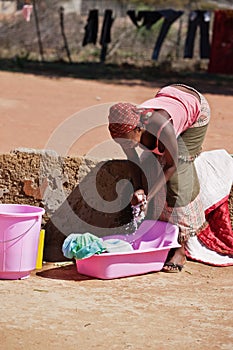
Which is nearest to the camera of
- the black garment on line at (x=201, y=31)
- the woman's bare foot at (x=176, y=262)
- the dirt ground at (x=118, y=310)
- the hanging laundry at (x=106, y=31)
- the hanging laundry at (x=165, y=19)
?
the dirt ground at (x=118, y=310)

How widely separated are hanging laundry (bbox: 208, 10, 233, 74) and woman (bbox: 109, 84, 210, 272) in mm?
13199

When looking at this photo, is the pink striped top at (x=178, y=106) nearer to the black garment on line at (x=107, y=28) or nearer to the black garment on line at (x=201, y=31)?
the black garment on line at (x=201, y=31)

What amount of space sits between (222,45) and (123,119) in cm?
1385

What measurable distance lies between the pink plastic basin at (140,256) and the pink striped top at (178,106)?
718 mm

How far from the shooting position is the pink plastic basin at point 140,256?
4969 millimetres

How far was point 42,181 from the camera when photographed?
18.1ft

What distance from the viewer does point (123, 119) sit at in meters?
4.94

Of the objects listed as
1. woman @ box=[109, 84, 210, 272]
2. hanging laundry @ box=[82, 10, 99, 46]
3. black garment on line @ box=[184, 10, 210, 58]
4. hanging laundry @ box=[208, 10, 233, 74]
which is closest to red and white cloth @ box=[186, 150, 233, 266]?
woman @ box=[109, 84, 210, 272]

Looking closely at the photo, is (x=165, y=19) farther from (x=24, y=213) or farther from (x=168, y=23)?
(x=24, y=213)

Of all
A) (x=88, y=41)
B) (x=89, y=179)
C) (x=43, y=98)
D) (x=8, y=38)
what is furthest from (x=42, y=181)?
(x=8, y=38)

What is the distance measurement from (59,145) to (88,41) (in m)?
14.0

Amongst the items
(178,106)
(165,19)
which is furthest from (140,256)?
(165,19)

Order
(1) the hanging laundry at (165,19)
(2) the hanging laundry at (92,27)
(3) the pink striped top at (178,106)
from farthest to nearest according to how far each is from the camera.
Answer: (2) the hanging laundry at (92,27)
(1) the hanging laundry at (165,19)
(3) the pink striped top at (178,106)

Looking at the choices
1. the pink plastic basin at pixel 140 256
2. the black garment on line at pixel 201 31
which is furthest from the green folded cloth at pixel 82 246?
the black garment on line at pixel 201 31
